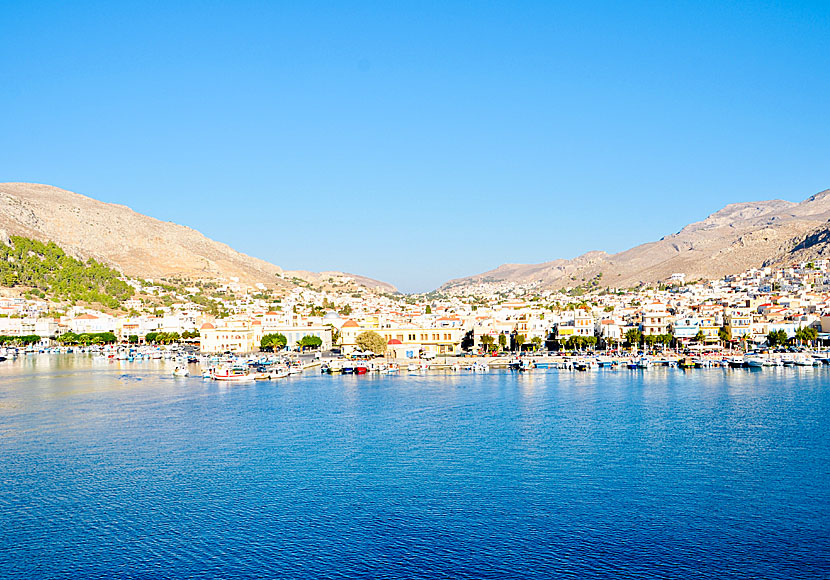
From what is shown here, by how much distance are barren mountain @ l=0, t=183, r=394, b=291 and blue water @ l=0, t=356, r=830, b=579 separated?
76537 millimetres

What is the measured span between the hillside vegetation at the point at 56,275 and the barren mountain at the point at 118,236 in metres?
4.93

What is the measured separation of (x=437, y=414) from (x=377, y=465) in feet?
20.5

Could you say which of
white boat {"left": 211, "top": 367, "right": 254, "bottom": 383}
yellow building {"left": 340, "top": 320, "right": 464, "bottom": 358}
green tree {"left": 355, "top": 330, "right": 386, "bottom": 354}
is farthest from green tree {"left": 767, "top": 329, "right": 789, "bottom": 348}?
white boat {"left": 211, "top": 367, "right": 254, "bottom": 383}

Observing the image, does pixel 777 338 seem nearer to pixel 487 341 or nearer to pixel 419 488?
pixel 487 341

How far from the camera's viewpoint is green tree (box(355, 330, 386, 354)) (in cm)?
4350

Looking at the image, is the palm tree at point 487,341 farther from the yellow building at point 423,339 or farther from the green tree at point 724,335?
the green tree at point 724,335

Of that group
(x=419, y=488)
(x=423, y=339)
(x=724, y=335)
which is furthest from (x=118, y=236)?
(x=419, y=488)

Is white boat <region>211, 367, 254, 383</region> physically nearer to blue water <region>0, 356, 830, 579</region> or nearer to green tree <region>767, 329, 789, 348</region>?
blue water <region>0, 356, 830, 579</region>

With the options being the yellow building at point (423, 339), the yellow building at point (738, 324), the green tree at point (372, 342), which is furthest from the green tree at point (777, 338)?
the green tree at point (372, 342)

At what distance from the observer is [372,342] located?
143 feet

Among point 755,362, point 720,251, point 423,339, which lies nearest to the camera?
point 755,362

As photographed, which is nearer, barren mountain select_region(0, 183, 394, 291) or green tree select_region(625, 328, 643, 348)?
green tree select_region(625, 328, 643, 348)

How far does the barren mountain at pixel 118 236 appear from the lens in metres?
101

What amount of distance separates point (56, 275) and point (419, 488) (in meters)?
74.0
